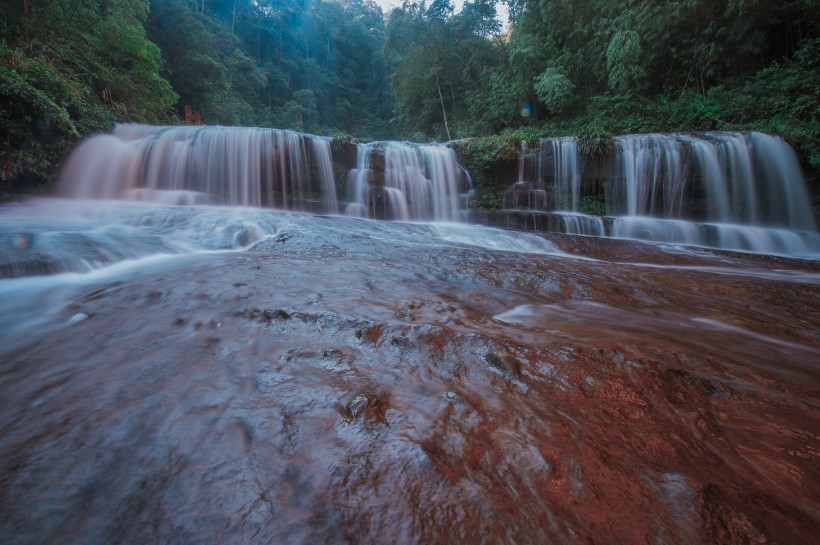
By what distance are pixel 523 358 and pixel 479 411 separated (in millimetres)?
533

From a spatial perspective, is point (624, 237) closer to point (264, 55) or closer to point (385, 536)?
point (385, 536)

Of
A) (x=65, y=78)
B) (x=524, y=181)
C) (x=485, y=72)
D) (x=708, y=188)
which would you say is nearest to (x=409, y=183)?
(x=524, y=181)

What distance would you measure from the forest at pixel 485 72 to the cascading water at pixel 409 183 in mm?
1037

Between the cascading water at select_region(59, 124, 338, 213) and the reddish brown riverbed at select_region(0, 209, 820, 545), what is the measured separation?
272 inches

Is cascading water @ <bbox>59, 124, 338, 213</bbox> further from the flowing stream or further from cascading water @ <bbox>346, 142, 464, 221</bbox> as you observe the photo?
the flowing stream

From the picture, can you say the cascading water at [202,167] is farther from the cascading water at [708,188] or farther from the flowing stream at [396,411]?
the cascading water at [708,188]

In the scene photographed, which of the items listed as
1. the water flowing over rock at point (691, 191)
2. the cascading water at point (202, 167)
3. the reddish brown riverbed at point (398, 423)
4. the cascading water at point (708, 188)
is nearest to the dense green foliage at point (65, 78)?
the cascading water at point (202, 167)

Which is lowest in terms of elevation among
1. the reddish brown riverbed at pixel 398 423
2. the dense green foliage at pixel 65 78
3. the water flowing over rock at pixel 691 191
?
the reddish brown riverbed at pixel 398 423

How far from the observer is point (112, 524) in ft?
2.93

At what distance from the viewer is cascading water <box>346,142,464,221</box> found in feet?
32.4

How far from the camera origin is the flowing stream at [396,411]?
0.91m

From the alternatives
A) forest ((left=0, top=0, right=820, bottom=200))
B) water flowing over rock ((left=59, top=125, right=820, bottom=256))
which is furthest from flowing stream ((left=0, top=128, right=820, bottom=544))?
forest ((left=0, top=0, right=820, bottom=200))

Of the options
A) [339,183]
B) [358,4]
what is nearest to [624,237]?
[339,183]

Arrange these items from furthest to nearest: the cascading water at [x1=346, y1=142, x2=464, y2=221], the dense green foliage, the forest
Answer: the cascading water at [x1=346, y1=142, x2=464, y2=221]
the forest
the dense green foliage
